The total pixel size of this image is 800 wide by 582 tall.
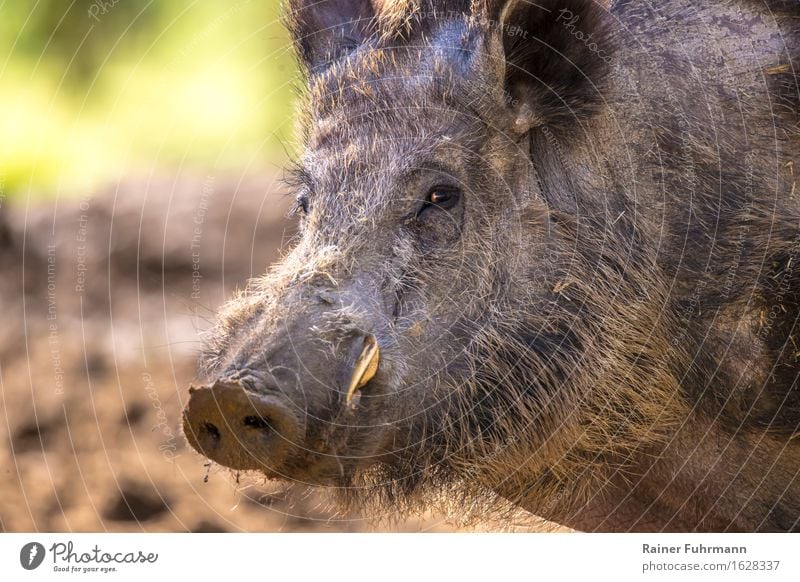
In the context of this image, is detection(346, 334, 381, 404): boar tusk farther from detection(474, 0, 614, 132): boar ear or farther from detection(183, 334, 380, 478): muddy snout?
detection(474, 0, 614, 132): boar ear

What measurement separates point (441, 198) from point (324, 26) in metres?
1.27

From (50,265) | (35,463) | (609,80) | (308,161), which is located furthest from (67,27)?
(609,80)

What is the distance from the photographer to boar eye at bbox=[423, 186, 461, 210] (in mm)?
3912

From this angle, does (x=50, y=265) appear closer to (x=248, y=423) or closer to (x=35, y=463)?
(x=35, y=463)

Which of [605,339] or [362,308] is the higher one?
[362,308]

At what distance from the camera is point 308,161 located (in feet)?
13.8

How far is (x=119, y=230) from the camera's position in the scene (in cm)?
886

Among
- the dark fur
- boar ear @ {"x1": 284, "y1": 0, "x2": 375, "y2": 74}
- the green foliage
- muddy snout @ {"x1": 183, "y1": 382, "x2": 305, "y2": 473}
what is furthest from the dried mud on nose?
muddy snout @ {"x1": 183, "y1": 382, "x2": 305, "y2": 473}

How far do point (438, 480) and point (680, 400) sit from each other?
98 centimetres

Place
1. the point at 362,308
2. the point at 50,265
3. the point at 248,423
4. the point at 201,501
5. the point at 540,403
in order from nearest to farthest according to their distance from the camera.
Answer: the point at 248,423 < the point at 362,308 < the point at 540,403 < the point at 201,501 < the point at 50,265

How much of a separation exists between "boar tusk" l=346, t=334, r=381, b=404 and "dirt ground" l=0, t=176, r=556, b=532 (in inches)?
103

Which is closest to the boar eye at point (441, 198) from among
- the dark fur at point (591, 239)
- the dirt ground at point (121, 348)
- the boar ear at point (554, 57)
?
the dark fur at point (591, 239)
